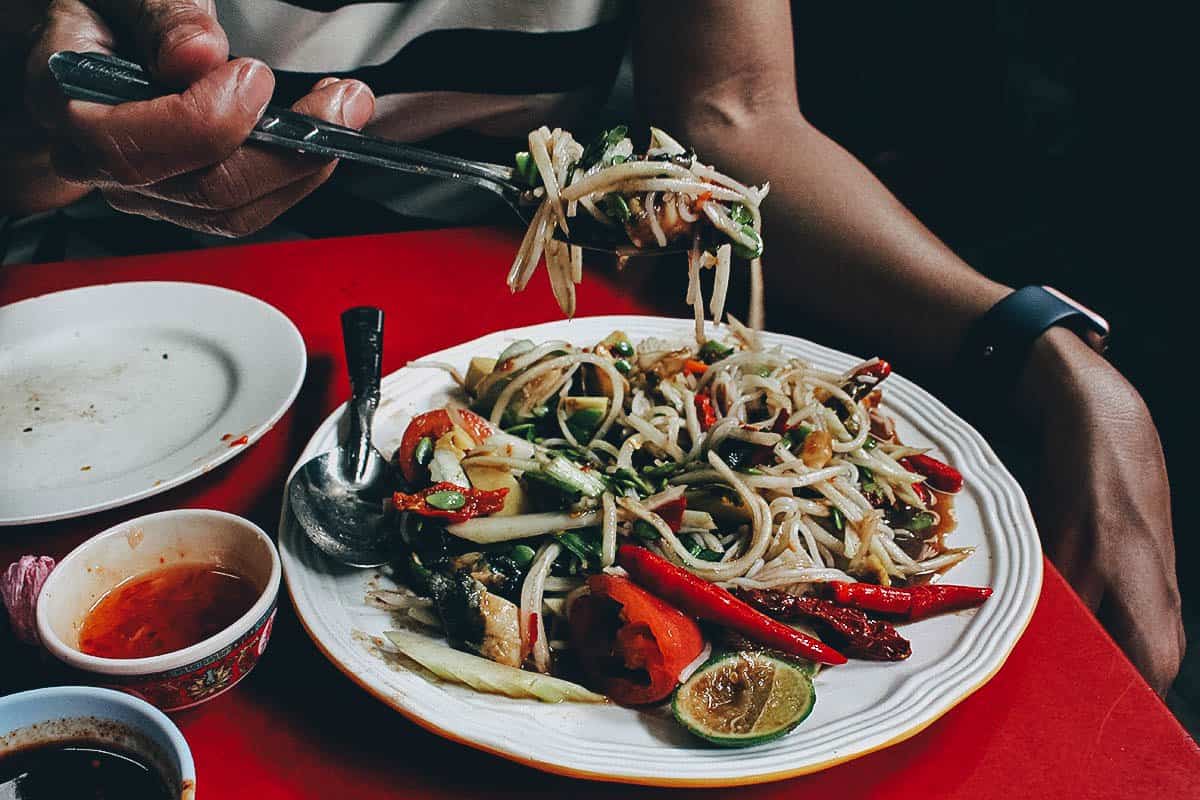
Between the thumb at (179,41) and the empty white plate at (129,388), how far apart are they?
781 mm

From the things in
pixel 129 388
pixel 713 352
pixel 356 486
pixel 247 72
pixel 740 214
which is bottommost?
pixel 129 388

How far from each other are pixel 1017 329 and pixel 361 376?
71.4 inches

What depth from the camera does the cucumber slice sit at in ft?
4.37

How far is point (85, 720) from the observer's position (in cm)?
123

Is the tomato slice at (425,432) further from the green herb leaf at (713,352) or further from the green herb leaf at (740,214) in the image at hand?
the green herb leaf at (740,214)

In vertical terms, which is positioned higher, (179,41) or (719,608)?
(179,41)

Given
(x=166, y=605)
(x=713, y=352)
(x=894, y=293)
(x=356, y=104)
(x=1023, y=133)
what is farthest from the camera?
(x=1023, y=133)

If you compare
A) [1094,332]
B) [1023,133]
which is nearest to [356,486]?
[1094,332]

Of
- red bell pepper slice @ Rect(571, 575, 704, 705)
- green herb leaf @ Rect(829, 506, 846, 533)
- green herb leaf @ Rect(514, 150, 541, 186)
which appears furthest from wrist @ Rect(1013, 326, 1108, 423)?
green herb leaf @ Rect(514, 150, 541, 186)

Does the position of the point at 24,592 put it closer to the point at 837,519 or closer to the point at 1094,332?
the point at 837,519

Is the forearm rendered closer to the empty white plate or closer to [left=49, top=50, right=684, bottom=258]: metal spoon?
[left=49, top=50, right=684, bottom=258]: metal spoon

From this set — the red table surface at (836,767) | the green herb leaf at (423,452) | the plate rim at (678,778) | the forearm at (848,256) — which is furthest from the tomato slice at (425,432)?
the forearm at (848,256)

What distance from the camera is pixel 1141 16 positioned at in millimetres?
5023

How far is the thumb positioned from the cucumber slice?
1.48 metres
